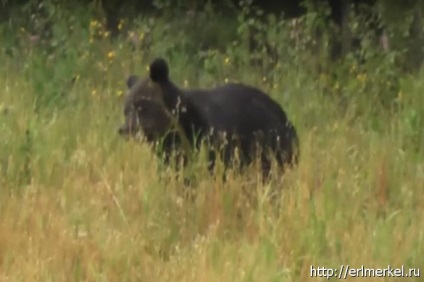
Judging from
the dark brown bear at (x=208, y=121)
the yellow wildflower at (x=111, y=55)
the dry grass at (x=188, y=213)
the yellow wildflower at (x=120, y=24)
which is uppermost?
the yellow wildflower at (x=120, y=24)

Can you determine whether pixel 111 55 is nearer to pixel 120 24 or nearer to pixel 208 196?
pixel 120 24

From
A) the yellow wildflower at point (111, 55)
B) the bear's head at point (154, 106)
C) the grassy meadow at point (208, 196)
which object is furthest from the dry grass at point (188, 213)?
the yellow wildflower at point (111, 55)

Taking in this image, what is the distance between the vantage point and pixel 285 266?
469cm

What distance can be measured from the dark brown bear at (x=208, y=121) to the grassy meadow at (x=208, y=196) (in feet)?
0.47

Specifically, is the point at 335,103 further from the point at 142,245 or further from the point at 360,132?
the point at 142,245

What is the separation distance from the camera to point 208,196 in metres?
5.49

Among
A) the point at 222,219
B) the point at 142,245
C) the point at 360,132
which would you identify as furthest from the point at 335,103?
the point at 142,245

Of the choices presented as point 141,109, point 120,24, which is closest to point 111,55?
point 120,24

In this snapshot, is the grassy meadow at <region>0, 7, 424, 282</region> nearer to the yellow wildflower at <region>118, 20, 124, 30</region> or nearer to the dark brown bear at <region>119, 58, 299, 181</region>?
the dark brown bear at <region>119, 58, 299, 181</region>

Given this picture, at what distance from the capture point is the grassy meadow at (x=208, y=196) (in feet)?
15.5

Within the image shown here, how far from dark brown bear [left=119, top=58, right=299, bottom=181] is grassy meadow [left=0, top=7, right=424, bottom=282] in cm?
14

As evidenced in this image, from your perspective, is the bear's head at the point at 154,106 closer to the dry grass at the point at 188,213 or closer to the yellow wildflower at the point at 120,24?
the dry grass at the point at 188,213

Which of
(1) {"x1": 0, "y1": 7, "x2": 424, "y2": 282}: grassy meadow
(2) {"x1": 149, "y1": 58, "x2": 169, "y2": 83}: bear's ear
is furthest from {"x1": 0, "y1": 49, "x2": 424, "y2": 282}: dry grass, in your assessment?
(2) {"x1": 149, "y1": 58, "x2": 169, "y2": 83}: bear's ear

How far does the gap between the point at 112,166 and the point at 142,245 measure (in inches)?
45.1
